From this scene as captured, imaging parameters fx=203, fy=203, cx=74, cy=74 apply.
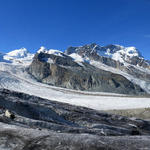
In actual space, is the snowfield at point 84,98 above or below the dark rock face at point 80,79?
below

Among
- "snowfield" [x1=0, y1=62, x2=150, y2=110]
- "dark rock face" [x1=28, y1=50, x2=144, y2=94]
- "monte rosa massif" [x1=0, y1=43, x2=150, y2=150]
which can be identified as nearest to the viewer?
"monte rosa massif" [x1=0, y1=43, x2=150, y2=150]

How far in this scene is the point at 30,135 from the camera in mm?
7379

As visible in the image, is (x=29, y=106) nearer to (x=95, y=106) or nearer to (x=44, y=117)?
(x=44, y=117)

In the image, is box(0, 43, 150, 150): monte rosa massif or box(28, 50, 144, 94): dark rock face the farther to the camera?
box(28, 50, 144, 94): dark rock face

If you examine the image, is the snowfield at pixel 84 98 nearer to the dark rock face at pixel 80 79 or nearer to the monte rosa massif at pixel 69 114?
the monte rosa massif at pixel 69 114

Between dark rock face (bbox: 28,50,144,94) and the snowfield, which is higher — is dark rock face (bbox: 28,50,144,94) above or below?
above

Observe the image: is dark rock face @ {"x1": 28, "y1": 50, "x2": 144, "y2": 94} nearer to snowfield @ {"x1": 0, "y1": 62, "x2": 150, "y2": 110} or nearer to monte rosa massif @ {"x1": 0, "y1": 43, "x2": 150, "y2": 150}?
monte rosa massif @ {"x1": 0, "y1": 43, "x2": 150, "y2": 150}

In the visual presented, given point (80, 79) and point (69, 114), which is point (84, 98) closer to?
point (80, 79)

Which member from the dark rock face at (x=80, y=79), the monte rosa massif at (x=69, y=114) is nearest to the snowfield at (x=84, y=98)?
the monte rosa massif at (x=69, y=114)

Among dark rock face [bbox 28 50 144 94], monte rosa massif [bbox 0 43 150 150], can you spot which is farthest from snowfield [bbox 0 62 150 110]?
dark rock face [bbox 28 50 144 94]

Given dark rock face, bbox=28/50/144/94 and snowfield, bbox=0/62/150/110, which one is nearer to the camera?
snowfield, bbox=0/62/150/110

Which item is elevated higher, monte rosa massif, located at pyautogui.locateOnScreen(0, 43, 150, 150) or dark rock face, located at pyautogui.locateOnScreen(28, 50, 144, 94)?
dark rock face, located at pyautogui.locateOnScreen(28, 50, 144, 94)

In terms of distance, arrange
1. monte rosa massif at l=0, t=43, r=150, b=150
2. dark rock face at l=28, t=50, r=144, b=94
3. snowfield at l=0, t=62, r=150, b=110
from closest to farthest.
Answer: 1. monte rosa massif at l=0, t=43, r=150, b=150
2. snowfield at l=0, t=62, r=150, b=110
3. dark rock face at l=28, t=50, r=144, b=94

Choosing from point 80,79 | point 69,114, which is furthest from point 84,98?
point 69,114
